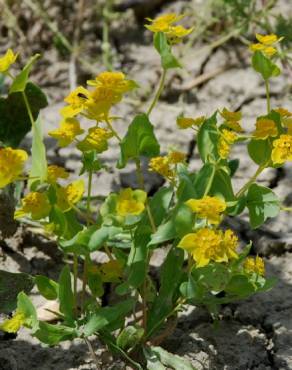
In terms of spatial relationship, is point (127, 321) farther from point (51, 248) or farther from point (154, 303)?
point (51, 248)

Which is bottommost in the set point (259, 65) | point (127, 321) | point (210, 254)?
point (127, 321)

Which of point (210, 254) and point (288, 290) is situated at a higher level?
point (210, 254)

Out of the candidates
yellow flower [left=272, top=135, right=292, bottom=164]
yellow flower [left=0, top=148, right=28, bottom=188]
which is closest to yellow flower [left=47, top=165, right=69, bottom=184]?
yellow flower [left=0, top=148, right=28, bottom=188]

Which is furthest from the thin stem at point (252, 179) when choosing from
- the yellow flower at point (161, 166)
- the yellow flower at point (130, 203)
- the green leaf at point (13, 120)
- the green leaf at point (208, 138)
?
the green leaf at point (13, 120)

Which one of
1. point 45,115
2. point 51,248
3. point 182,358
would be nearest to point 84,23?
point 45,115

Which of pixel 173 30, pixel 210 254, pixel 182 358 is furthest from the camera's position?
pixel 182 358

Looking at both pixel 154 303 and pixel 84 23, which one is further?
pixel 84 23

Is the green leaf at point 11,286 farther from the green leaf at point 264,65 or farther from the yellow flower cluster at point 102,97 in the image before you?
the green leaf at point 264,65
